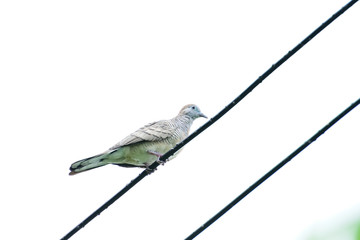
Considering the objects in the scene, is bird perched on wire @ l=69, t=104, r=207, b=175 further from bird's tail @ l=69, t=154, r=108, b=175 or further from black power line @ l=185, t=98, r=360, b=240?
black power line @ l=185, t=98, r=360, b=240

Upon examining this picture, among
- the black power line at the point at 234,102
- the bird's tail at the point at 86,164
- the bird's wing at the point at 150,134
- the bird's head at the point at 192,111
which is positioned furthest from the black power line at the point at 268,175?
the bird's head at the point at 192,111

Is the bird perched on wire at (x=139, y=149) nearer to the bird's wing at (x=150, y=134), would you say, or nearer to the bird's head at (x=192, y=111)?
the bird's wing at (x=150, y=134)

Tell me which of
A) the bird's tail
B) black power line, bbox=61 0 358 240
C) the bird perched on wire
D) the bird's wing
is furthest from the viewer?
the bird's wing

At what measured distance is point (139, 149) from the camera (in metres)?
7.11

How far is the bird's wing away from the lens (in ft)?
23.1

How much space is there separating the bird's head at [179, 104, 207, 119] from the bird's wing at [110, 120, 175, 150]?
3.30 feet

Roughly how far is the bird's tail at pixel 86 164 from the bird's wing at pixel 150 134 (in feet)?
1.01

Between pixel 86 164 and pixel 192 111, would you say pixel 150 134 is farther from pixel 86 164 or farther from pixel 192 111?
pixel 192 111

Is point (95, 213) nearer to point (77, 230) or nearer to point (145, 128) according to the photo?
point (77, 230)

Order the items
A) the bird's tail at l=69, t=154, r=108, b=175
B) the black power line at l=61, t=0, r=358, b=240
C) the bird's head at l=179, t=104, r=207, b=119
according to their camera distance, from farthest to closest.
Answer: the bird's head at l=179, t=104, r=207, b=119, the bird's tail at l=69, t=154, r=108, b=175, the black power line at l=61, t=0, r=358, b=240

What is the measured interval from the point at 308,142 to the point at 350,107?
1.27 ft

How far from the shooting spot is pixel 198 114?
8.73 meters

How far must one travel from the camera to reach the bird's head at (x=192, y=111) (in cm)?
867

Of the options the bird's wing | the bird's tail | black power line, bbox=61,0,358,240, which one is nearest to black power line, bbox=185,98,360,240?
black power line, bbox=61,0,358,240
